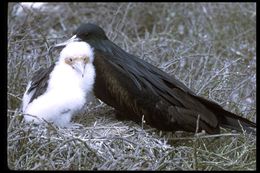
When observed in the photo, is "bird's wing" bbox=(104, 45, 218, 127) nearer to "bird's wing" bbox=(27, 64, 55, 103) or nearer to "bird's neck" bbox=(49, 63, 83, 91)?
"bird's neck" bbox=(49, 63, 83, 91)

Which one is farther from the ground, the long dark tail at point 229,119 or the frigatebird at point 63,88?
the frigatebird at point 63,88

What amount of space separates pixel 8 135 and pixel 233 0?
90.0 inches

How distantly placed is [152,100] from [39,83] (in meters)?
0.48

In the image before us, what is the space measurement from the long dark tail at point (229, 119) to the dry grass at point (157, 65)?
59 mm

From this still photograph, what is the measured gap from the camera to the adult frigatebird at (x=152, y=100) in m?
2.98

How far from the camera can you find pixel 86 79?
9.82 feet

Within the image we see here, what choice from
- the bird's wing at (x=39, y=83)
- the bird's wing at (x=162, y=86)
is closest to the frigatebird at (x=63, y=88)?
the bird's wing at (x=39, y=83)

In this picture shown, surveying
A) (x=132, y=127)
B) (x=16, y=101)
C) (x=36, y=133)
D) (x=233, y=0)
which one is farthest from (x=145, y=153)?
(x=233, y=0)

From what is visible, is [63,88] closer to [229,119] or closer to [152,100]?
[152,100]

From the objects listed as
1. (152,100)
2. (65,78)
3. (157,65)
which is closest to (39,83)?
(65,78)

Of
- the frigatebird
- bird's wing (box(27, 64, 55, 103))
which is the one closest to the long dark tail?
the frigatebird

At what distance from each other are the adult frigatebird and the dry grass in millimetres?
59

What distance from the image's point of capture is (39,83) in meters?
3.07

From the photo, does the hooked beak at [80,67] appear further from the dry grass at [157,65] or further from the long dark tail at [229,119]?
the long dark tail at [229,119]
